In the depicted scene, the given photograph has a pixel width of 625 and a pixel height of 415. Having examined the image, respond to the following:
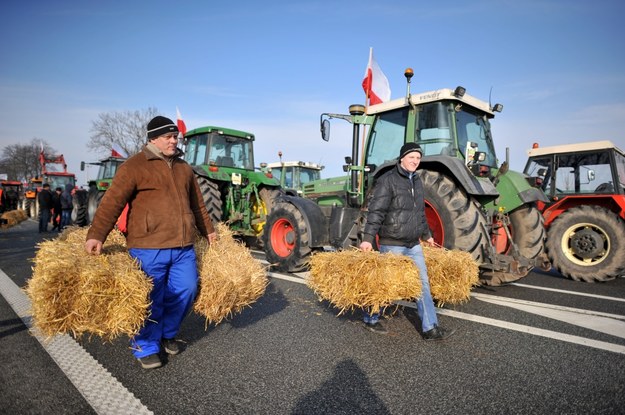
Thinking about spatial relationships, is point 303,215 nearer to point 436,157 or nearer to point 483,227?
point 436,157

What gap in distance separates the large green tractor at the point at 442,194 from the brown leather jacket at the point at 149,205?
9.39 feet

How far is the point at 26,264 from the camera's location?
22.1 feet

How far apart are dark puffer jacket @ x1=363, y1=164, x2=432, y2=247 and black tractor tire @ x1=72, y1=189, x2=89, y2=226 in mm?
13760

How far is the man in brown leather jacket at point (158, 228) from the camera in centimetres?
275

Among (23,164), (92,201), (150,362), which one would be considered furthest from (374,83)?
(23,164)

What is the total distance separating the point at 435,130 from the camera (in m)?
5.27

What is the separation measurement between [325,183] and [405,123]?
2.09m

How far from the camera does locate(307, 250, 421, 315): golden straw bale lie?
3.05m

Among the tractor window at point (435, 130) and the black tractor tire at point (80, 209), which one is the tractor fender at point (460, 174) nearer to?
the tractor window at point (435, 130)

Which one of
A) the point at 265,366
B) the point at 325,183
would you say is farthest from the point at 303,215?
the point at 265,366

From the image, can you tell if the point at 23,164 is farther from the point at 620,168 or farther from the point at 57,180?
the point at 620,168

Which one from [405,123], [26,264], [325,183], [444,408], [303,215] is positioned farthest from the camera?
[325,183]

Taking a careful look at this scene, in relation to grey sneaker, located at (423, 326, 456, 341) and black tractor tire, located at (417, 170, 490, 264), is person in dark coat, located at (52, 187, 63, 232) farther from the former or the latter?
grey sneaker, located at (423, 326, 456, 341)

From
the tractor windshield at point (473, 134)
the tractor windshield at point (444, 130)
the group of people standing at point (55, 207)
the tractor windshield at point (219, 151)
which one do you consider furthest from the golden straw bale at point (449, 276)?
the group of people standing at point (55, 207)
